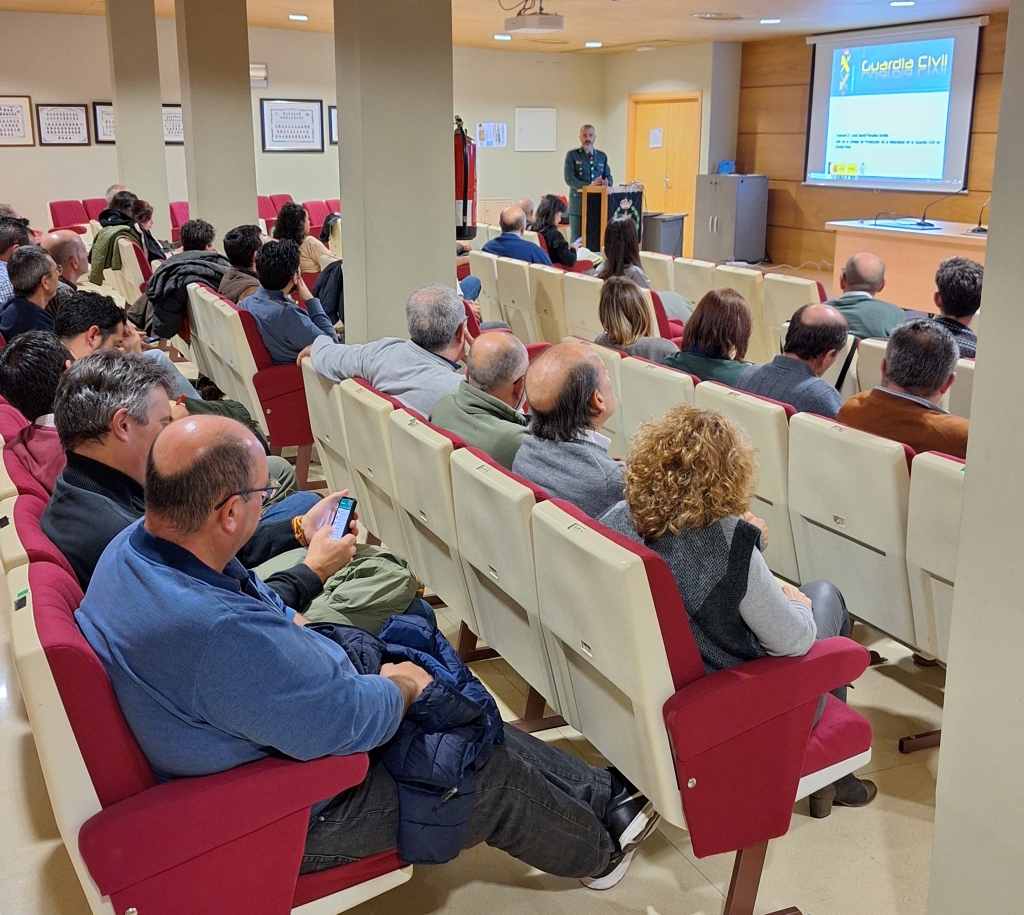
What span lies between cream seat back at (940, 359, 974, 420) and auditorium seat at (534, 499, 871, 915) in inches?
83.9

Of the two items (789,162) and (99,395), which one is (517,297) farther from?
(789,162)

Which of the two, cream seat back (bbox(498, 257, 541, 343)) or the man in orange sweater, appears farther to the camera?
cream seat back (bbox(498, 257, 541, 343))

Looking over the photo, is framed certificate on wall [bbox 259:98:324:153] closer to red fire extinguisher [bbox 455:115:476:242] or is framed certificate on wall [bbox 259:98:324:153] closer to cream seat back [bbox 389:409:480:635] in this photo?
red fire extinguisher [bbox 455:115:476:242]

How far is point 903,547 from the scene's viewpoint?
268cm

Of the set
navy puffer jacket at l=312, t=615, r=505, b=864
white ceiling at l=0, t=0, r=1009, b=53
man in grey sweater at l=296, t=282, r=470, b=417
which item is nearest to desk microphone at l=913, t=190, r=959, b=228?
white ceiling at l=0, t=0, r=1009, b=53

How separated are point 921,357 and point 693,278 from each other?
4278mm

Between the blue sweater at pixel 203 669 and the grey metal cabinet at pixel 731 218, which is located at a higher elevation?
the grey metal cabinet at pixel 731 218

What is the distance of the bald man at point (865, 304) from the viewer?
205 inches

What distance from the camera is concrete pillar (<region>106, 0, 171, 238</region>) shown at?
33.3 ft

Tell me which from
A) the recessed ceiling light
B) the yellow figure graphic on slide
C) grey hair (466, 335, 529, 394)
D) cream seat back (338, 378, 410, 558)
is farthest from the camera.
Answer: the yellow figure graphic on slide

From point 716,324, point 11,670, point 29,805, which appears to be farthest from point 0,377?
point 716,324

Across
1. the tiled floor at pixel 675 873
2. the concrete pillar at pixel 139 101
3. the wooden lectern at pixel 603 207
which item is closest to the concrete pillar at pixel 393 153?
the tiled floor at pixel 675 873

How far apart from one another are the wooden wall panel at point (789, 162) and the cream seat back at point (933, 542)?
395 inches

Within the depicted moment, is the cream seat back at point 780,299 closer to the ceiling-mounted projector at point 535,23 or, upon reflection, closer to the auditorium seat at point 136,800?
A: the ceiling-mounted projector at point 535,23
